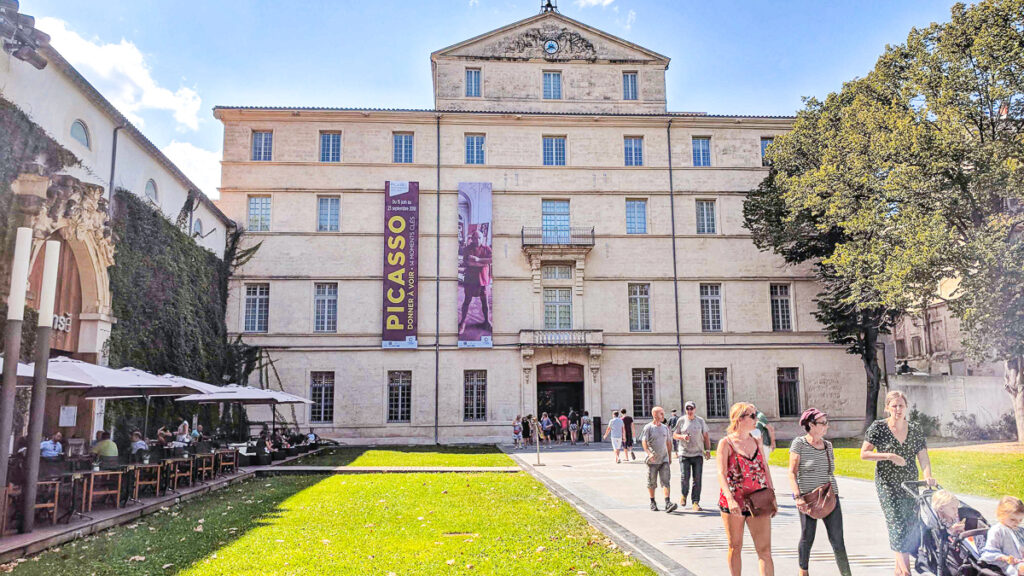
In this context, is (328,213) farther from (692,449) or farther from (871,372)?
(871,372)

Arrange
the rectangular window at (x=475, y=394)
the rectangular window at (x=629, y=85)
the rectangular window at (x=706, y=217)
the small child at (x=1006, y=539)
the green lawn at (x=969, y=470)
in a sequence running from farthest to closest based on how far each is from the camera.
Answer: the rectangular window at (x=629, y=85) → the rectangular window at (x=706, y=217) → the rectangular window at (x=475, y=394) → the green lawn at (x=969, y=470) → the small child at (x=1006, y=539)

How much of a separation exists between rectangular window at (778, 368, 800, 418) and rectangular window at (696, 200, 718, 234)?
7.36m

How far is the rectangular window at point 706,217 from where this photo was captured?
33.7m

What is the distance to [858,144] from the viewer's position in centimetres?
2339

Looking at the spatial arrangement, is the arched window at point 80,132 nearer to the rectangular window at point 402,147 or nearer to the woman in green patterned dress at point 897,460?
the rectangular window at point 402,147

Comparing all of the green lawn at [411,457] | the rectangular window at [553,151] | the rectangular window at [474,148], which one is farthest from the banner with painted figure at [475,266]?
the green lawn at [411,457]

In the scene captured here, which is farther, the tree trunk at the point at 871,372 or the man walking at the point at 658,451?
the tree trunk at the point at 871,372

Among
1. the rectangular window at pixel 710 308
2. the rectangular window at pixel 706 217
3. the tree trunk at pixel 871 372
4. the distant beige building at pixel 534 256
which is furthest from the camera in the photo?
the rectangular window at pixel 706 217

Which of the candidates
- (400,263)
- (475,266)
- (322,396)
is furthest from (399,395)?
(475,266)

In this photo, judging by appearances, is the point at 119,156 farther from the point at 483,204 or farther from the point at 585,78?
the point at 585,78

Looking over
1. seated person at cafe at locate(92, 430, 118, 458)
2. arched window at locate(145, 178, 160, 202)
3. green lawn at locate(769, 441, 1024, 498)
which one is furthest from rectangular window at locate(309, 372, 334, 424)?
green lawn at locate(769, 441, 1024, 498)

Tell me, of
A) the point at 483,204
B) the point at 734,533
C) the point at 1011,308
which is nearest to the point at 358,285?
the point at 483,204

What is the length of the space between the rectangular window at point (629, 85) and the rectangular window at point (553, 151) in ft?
13.1

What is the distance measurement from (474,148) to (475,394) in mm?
11569
